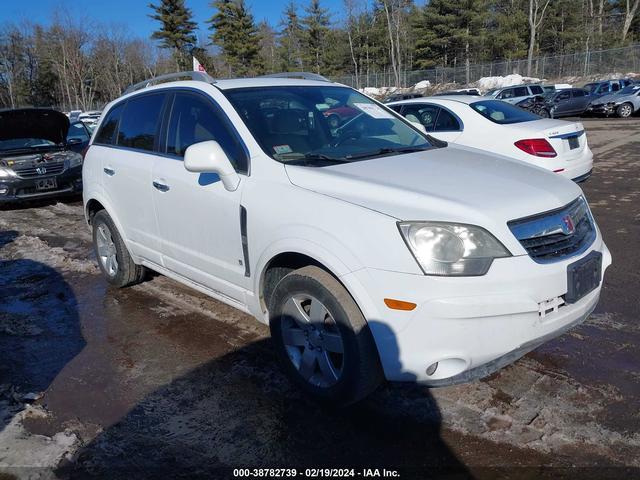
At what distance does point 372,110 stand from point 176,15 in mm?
61283

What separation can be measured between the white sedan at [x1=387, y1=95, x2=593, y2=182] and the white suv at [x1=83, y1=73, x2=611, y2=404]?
335 cm

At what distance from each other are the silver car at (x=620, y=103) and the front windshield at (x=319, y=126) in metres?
24.3

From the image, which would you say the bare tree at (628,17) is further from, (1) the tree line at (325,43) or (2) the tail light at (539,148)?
(2) the tail light at (539,148)

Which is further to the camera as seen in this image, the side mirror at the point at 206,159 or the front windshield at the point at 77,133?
the front windshield at the point at 77,133

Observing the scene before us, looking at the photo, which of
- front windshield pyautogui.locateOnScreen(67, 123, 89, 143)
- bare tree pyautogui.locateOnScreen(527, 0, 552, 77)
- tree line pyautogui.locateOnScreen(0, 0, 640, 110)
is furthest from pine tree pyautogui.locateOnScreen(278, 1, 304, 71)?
front windshield pyautogui.locateOnScreen(67, 123, 89, 143)

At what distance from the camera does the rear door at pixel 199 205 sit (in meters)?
3.41

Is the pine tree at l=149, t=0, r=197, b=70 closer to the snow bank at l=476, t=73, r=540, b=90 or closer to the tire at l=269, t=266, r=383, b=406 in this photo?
the snow bank at l=476, t=73, r=540, b=90

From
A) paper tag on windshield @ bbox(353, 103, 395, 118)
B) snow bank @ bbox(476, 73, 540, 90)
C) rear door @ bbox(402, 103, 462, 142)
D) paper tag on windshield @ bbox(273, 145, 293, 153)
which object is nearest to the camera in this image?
paper tag on windshield @ bbox(273, 145, 293, 153)

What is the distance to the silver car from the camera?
23625mm

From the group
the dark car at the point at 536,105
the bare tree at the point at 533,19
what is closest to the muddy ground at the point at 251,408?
the dark car at the point at 536,105

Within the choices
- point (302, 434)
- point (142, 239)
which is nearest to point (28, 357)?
point (142, 239)

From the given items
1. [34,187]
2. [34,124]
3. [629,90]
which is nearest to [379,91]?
[629,90]

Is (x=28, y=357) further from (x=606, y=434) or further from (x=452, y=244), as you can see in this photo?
(x=606, y=434)

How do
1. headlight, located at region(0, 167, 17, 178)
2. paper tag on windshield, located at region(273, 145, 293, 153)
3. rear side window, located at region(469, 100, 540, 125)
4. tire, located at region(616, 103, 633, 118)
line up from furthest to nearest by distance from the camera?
tire, located at region(616, 103, 633, 118), headlight, located at region(0, 167, 17, 178), rear side window, located at region(469, 100, 540, 125), paper tag on windshield, located at region(273, 145, 293, 153)
